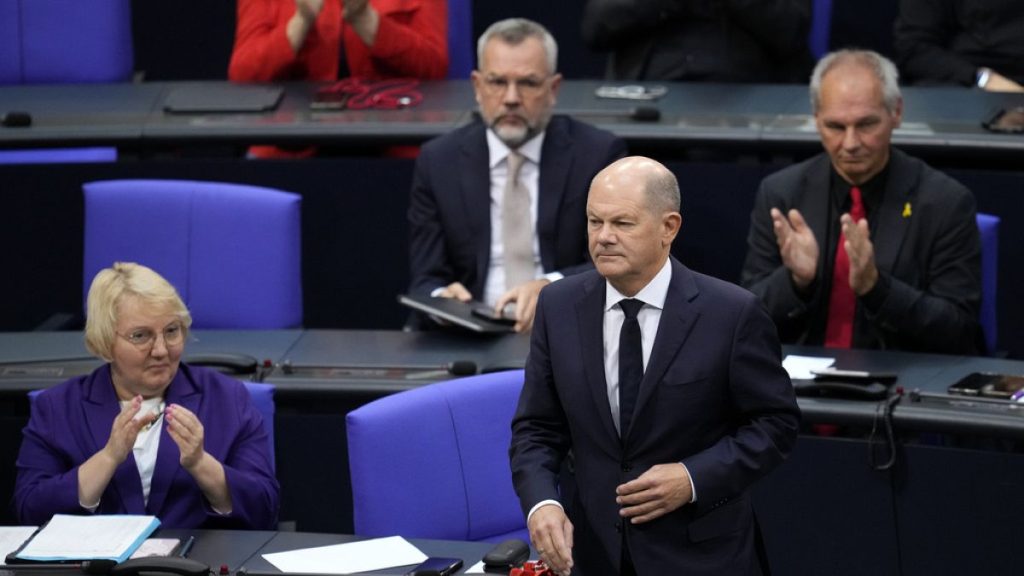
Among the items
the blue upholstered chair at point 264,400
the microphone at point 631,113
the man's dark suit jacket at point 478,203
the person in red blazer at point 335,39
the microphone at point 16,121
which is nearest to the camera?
the blue upholstered chair at point 264,400

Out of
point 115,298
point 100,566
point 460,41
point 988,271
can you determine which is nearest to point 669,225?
point 100,566

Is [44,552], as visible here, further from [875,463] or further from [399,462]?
[875,463]

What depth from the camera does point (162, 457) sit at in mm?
3594

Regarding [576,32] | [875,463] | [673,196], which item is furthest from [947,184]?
[576,32]

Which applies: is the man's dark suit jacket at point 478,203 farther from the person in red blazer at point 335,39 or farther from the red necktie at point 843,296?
the person in red blazer at point 335,39

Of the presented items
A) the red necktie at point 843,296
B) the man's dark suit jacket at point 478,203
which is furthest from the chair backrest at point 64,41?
the red necktie at point 843,296

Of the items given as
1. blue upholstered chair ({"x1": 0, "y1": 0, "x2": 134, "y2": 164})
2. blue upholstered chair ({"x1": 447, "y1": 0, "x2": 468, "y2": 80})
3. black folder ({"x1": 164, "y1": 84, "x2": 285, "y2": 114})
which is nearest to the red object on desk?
black folder ({"x1": 164, "y1": 84, "x2": 285, "y2": 114})

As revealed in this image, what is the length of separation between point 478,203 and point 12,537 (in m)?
1.95

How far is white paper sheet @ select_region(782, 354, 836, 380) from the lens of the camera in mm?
4023

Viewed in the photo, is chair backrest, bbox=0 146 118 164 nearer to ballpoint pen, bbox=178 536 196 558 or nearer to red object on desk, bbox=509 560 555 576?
ballpoint pen, bbox=178 536 196 558

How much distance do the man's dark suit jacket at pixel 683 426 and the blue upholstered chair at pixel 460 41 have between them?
10.5 ft

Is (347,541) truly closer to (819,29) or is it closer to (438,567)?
(438,567)

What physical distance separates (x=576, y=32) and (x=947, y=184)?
10.4 feet

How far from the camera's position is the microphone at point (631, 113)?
5281 mm
